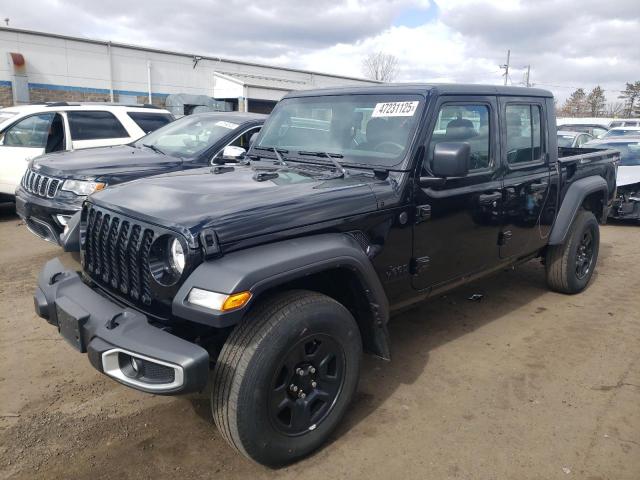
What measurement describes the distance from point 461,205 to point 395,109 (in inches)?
31.6

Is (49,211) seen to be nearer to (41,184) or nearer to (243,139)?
(41,184)

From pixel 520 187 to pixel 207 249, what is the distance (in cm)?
279

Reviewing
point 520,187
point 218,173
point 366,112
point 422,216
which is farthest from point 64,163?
point 520,187

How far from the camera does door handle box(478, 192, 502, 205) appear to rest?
12.2ft

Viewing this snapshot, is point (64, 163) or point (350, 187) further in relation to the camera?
point (64, 163)

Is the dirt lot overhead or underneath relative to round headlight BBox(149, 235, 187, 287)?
underneath

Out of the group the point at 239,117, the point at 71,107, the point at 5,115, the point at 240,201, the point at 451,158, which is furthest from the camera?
the point at 5,115

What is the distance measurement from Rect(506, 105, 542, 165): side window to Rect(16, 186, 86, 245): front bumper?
13.5 feet

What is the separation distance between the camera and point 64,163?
19.0ft

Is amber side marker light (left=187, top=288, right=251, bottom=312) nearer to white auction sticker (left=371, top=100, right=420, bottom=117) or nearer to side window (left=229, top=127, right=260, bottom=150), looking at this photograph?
white auction sticker (left=371, top=100, right=420, bottom=117)

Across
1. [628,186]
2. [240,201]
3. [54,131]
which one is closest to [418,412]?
[240,201]

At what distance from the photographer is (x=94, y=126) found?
7.97 m

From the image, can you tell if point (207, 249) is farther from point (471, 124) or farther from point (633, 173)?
point (633, 173)

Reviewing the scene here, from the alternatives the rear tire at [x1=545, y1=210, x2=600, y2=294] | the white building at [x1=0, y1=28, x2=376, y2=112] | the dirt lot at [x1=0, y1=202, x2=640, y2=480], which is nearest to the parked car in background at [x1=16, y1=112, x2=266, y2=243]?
the dirt lot at [x1=0, y1=202, x2=640, y2=480]
